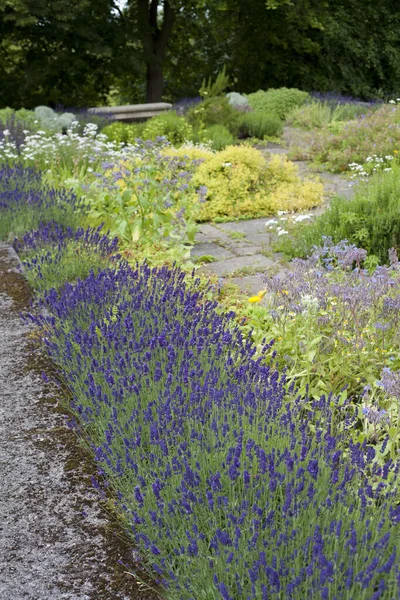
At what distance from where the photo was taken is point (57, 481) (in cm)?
260

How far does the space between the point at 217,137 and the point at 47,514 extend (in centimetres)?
913

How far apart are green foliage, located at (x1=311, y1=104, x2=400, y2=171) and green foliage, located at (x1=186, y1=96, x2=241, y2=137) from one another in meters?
2.12

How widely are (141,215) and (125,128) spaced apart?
6414mm

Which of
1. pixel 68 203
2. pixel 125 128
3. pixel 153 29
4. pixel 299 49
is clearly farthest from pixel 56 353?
pixel 299 49

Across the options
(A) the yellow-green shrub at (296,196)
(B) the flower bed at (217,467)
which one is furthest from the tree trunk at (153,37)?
(B) the flower bed at (217,467)

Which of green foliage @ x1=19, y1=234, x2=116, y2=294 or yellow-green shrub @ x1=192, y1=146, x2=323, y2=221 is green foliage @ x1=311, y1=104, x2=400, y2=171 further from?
green foliage @ x1=19, y1=234, x2=116, y2=294

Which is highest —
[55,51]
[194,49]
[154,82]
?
[194,49]

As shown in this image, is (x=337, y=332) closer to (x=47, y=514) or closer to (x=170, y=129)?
(x=47, y=514)

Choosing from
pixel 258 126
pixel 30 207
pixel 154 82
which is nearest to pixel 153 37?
pixel 154 82

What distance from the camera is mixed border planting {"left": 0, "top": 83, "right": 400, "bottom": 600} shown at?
1.92m

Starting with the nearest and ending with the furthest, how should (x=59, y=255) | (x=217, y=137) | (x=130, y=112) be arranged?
1. (x=59, y=255)
2. (x=217, y=137)
3. (x=130, y=112)

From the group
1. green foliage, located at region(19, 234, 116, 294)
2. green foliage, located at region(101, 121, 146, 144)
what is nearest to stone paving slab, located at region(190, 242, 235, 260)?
green foliage, located at region(19, 234, 116, 294)

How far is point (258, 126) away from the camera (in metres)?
13.4

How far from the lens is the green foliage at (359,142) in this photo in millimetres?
9867
